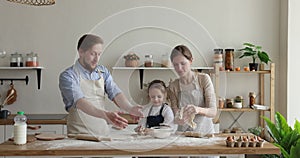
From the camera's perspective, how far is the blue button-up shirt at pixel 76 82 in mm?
2537

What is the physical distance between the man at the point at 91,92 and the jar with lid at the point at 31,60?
1.75 m

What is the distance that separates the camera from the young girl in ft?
7.95

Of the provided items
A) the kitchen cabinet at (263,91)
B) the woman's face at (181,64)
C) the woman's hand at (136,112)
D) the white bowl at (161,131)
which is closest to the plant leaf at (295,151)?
the kitchen cabinet at (263,91)

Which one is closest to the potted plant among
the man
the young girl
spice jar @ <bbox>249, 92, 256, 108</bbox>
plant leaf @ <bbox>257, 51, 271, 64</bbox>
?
plant leaf @ <bbox>257, 51, 271, 64</bbox>

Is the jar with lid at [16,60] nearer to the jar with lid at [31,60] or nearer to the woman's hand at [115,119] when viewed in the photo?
the jar with lid at [31,60]

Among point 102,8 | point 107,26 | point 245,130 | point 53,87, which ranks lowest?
point 245,130

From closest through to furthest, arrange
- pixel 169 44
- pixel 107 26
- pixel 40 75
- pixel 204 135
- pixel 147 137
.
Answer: pixel 107 26 < pixel 169 44 < pixel 147 137 < pixel 204 135 < pixel 40 75

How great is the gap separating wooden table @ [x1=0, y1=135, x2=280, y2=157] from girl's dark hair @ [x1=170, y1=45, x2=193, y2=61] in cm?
46

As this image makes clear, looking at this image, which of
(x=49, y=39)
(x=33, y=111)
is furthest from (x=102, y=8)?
(x=33, y=111)

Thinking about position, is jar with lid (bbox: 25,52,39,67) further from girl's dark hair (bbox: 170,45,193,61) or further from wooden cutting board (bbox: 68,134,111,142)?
girl's dark hair (bbox: 170,45,193,61)

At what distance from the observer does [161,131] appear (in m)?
2.51

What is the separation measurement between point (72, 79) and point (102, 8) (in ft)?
6.81

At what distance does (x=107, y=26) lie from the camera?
218cm

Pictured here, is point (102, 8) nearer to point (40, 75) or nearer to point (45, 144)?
point (40, 75)
